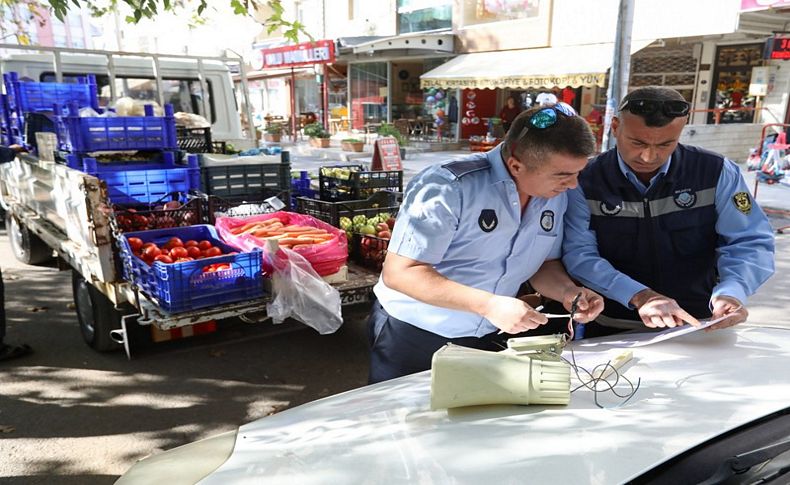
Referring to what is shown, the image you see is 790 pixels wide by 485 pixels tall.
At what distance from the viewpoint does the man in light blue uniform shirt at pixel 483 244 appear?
1.87 meters

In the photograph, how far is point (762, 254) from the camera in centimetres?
211

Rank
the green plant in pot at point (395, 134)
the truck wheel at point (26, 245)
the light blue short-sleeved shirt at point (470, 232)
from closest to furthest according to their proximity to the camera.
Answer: the light blue short-sleeved shirt at point (470, 232) < the truck wheel at point (26, 245) < the green plant in pot at point (395, 134)

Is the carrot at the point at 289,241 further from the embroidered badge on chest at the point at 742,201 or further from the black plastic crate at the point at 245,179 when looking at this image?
the embroidered badge on chest at the point at 742,201

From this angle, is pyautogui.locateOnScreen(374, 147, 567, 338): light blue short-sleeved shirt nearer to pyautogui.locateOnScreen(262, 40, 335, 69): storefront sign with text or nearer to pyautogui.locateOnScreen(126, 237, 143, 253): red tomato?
pyautogui.locateOnScreen(126, 237, 143, 253): red tomato

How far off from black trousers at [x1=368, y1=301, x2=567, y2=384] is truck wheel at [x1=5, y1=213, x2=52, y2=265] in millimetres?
5914

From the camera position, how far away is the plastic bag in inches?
148

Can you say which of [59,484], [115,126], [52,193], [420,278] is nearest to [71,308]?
[52,193]

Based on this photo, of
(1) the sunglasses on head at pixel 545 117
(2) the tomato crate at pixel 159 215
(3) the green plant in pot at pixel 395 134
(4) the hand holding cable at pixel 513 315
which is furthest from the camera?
(3) the green plant in pot at pixel 395 134

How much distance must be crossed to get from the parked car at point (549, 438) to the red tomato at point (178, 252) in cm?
237

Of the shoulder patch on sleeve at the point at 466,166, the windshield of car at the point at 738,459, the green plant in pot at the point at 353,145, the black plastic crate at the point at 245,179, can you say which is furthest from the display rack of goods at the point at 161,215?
the green plant in pot at the point at 353,145

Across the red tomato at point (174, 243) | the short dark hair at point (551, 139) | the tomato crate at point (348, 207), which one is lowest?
the red tomato at point (174, 243)

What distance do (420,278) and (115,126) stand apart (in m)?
3.92

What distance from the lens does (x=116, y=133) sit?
4887mm

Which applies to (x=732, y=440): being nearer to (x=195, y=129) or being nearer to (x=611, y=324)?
(x=611, y=324)
